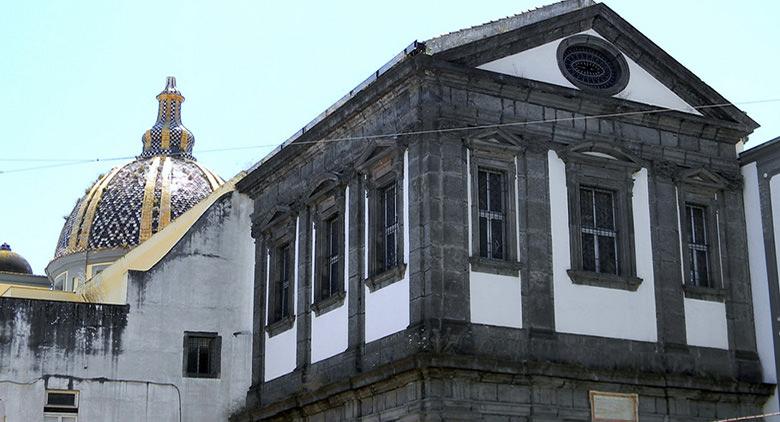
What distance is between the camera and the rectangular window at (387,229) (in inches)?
990

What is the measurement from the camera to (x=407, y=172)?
24500mm

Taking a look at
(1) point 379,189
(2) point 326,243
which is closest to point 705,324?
(1) point 379,189

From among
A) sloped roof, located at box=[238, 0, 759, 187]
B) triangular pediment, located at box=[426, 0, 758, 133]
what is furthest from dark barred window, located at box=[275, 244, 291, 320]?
triangular pediment, located at box=[426, 0, 758, 133]

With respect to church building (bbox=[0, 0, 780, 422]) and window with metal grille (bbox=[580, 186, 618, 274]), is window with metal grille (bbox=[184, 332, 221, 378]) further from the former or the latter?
window with metal grille (bbox=[580, 186, 618, 274])

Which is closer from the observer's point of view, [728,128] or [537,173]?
[537,173]

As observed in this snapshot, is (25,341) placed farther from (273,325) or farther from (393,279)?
(393,279)

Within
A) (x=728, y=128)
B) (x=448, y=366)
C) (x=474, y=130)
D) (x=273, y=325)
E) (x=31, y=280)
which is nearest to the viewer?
(x=448, y=366)

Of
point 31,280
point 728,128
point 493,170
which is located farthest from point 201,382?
point 31,280

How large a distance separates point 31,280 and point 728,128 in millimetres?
30982

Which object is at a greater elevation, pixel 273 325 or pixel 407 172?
pixel 407 172

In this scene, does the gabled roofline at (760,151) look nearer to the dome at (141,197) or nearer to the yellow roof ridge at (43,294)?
the yellow roof ridge at (43,294)

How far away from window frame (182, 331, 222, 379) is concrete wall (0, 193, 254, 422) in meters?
0.11

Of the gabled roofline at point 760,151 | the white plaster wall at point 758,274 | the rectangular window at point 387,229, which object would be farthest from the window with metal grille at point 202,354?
the gabled roofline at point 760,151

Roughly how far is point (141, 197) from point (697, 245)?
25030 millimetres
